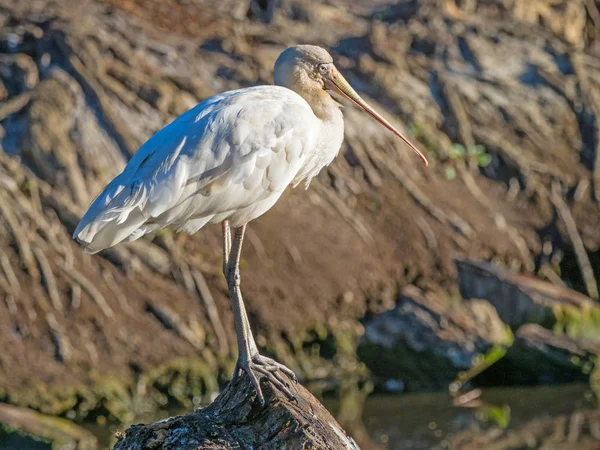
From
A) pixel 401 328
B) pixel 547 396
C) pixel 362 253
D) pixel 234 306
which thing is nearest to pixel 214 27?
pixel 362 253

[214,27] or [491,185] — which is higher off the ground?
[214,27]

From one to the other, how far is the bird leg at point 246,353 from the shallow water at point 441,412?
3.80 m

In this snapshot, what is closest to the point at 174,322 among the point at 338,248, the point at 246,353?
the point at 338,248

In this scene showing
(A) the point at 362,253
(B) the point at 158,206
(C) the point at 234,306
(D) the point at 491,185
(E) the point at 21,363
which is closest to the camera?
(B) the point at 158,206

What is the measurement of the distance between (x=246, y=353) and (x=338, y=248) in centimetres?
614

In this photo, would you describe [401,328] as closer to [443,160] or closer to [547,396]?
[547,396]

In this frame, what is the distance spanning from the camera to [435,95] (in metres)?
14.0

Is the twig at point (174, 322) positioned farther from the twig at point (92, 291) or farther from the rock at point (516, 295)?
the rock at point (516, 295)

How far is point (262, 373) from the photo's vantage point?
578 centimetres

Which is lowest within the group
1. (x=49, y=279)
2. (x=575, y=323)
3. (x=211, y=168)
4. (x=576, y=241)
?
(x=576, y=241)

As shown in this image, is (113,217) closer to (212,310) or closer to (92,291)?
(92,291)

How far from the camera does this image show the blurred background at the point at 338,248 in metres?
10.6

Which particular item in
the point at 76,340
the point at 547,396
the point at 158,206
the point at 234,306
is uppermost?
the point at 158,206

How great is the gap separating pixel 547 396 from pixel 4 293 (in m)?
5.00
